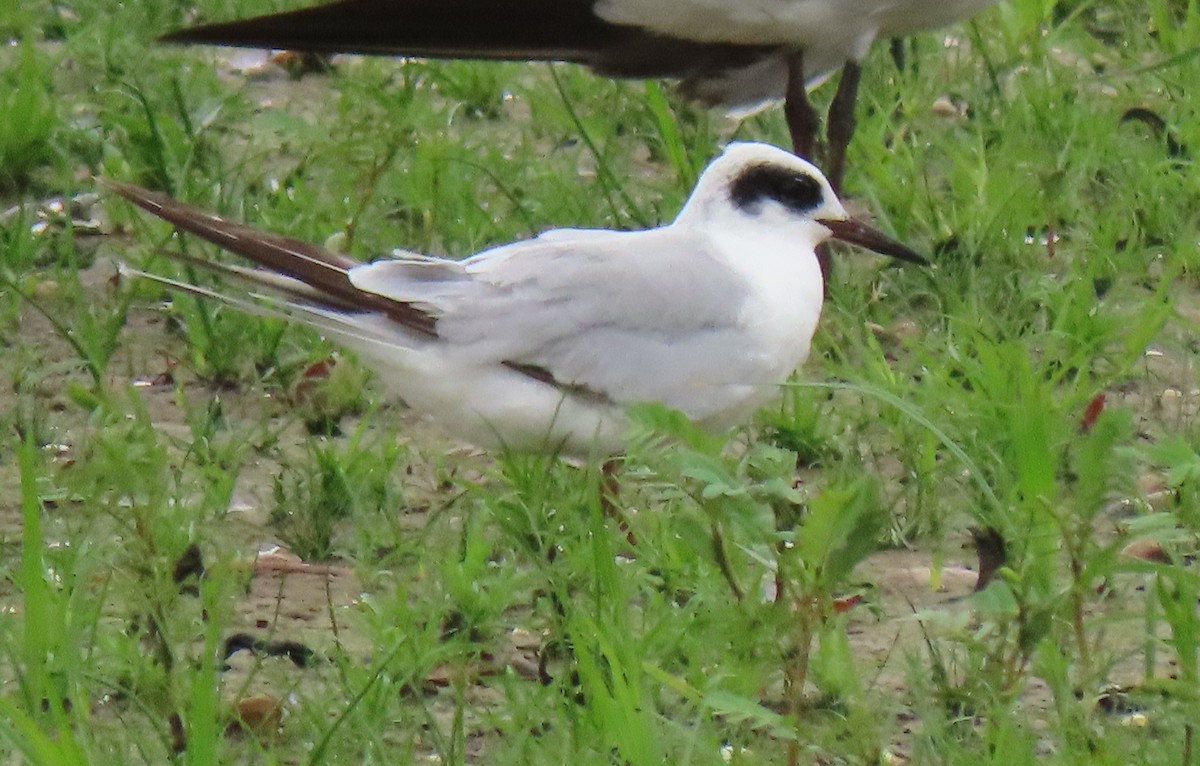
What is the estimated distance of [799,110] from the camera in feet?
16.7

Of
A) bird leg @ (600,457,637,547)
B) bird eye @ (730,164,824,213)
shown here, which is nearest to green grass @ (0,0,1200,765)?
bird leg @ (600,457,637,547)

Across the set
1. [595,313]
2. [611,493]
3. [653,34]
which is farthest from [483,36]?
[611,493]

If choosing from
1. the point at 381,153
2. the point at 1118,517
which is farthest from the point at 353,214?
the point at 1118,517

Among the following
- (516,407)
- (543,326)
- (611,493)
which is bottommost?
(611,493)

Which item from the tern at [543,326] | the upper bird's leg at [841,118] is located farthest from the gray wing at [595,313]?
the upper bird's leg at [841,118]

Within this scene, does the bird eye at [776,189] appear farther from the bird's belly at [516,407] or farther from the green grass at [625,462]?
the bird's belly at [516,407]

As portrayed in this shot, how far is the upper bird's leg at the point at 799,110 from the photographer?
5102mm

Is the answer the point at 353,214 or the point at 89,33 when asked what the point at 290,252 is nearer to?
the point at 353,214

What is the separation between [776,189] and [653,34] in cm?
106

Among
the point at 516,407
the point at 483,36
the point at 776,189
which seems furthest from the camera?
the point at 483,36

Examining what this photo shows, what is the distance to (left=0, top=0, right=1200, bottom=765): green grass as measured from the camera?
282 centimetres

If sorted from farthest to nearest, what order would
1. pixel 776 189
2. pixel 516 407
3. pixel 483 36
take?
pixel 483 36, pixel 776 189, pixel 516 407

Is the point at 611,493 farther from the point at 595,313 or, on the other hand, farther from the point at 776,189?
the point at 776,189

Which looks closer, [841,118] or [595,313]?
[595,313]
